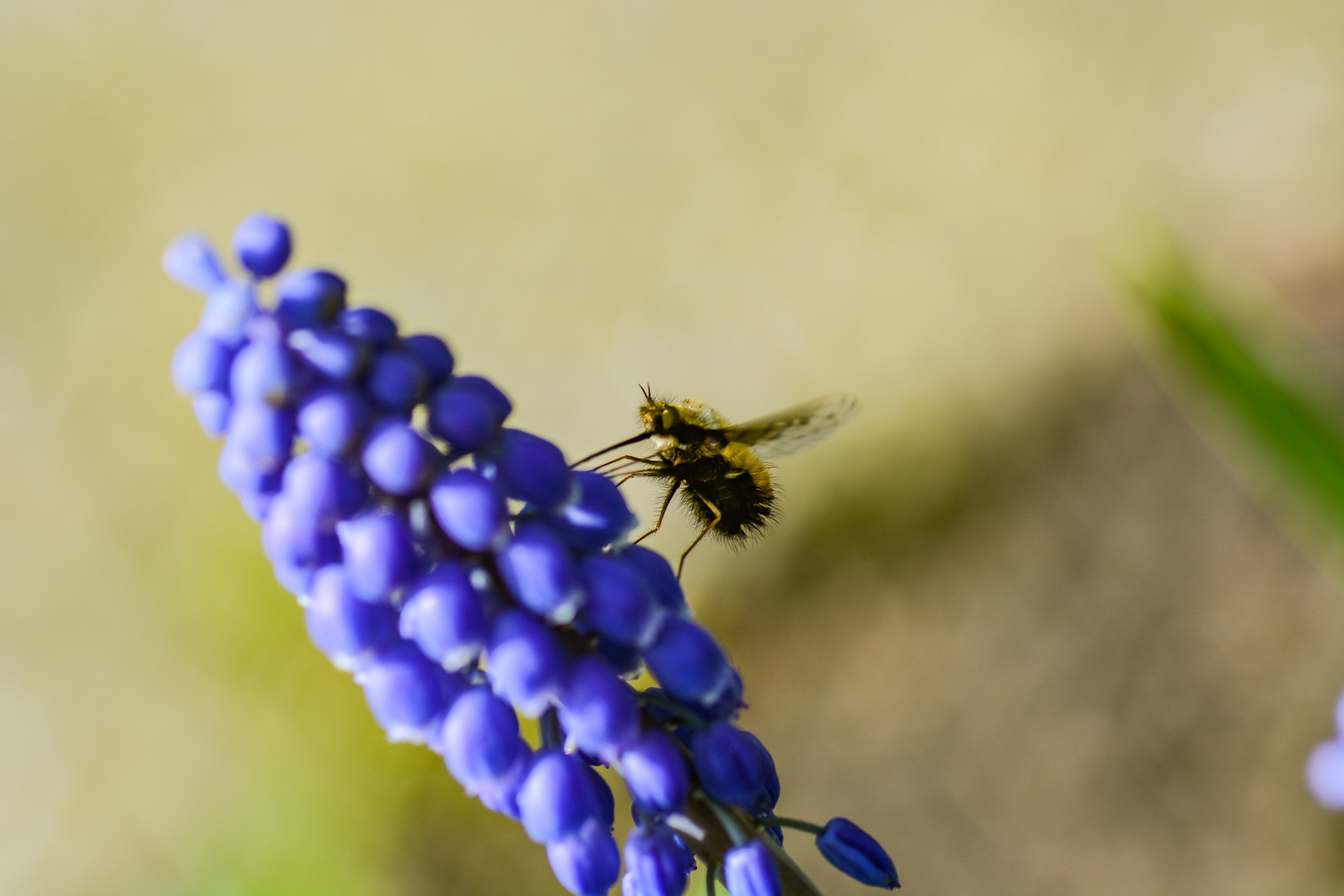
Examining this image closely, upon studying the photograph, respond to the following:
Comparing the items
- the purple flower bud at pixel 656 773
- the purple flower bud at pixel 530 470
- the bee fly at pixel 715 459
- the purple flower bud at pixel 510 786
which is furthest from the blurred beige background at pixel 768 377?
the purple flower bud at pixel 530 470

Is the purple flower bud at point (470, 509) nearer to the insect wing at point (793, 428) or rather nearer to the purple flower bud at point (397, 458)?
the purple flower bud at point (397, 458)

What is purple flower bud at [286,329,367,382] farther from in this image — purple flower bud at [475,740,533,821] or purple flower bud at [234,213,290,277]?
purple flower bud at [475,740,533,821]

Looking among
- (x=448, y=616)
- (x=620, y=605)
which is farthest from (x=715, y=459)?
(x=448, y=616)

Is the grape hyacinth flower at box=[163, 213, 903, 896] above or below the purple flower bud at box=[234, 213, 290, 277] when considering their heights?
below

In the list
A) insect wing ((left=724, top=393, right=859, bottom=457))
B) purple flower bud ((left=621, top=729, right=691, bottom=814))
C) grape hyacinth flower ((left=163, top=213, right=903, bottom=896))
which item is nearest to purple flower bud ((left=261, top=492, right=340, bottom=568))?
grape hyacinth flower ((left=163, top=213, right=903, bottom=896))

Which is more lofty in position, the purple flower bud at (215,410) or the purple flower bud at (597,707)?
the purple flower bud at (215,410)
